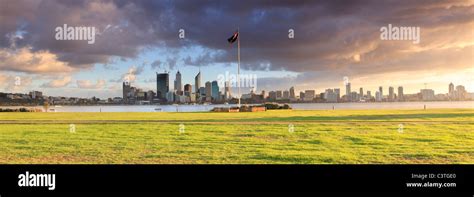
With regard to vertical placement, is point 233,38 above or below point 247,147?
above

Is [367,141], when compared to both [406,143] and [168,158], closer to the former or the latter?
[406,143]

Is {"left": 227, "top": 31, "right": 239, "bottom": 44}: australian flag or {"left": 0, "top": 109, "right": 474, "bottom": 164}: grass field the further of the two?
{"left": 227, "top": 31, "right": 239, "bottom": 44}: australian flag

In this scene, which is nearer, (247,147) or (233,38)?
(247,147)

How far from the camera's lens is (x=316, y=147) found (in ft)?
47.2

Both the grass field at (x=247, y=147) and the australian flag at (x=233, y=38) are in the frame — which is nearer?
the grass field at (x=247, y=147)

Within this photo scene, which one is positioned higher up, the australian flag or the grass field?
the australian flag

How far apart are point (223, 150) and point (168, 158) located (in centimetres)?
229

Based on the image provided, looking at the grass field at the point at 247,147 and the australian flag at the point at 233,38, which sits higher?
the australian flag at the point at 233,38
